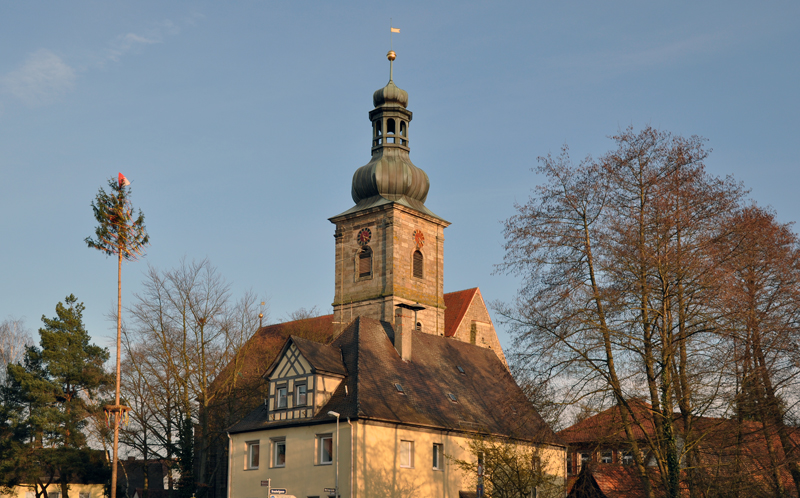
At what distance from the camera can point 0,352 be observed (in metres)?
52.2

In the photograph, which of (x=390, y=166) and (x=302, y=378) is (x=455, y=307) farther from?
(x=302, y=378)

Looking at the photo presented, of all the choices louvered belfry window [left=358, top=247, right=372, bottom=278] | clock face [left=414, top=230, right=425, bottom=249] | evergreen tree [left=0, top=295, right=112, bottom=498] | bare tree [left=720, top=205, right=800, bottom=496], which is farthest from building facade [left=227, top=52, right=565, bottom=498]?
clock face [left=414, top=230, right=425, bottom=249]

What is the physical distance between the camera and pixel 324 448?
31109 millimetres

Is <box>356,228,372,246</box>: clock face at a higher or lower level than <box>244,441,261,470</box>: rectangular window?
higher

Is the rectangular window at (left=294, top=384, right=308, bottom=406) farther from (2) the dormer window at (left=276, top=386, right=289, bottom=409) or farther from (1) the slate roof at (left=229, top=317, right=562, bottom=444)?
(1) the slate roof at (left=229, top=317, right=562, bottom=444)

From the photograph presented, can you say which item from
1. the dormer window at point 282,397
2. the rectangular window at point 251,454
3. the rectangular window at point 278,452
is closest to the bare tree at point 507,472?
the rectangular window at point 278,452

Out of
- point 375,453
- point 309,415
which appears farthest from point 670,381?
point 309,415

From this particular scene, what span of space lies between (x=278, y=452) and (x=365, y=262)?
2418 cm

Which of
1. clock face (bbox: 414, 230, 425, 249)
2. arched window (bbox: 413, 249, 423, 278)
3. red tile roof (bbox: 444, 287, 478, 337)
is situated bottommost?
red tile roof (bbox: 444, 287, 478, 337)

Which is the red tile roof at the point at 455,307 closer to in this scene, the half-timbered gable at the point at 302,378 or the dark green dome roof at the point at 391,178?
the dark green dome roof at the point at 391,178

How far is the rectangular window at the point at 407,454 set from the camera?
31.8 meters

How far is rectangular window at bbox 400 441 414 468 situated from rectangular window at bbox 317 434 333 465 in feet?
8.51

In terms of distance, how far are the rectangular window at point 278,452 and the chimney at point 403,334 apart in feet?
19.9

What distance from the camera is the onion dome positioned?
56781mm
